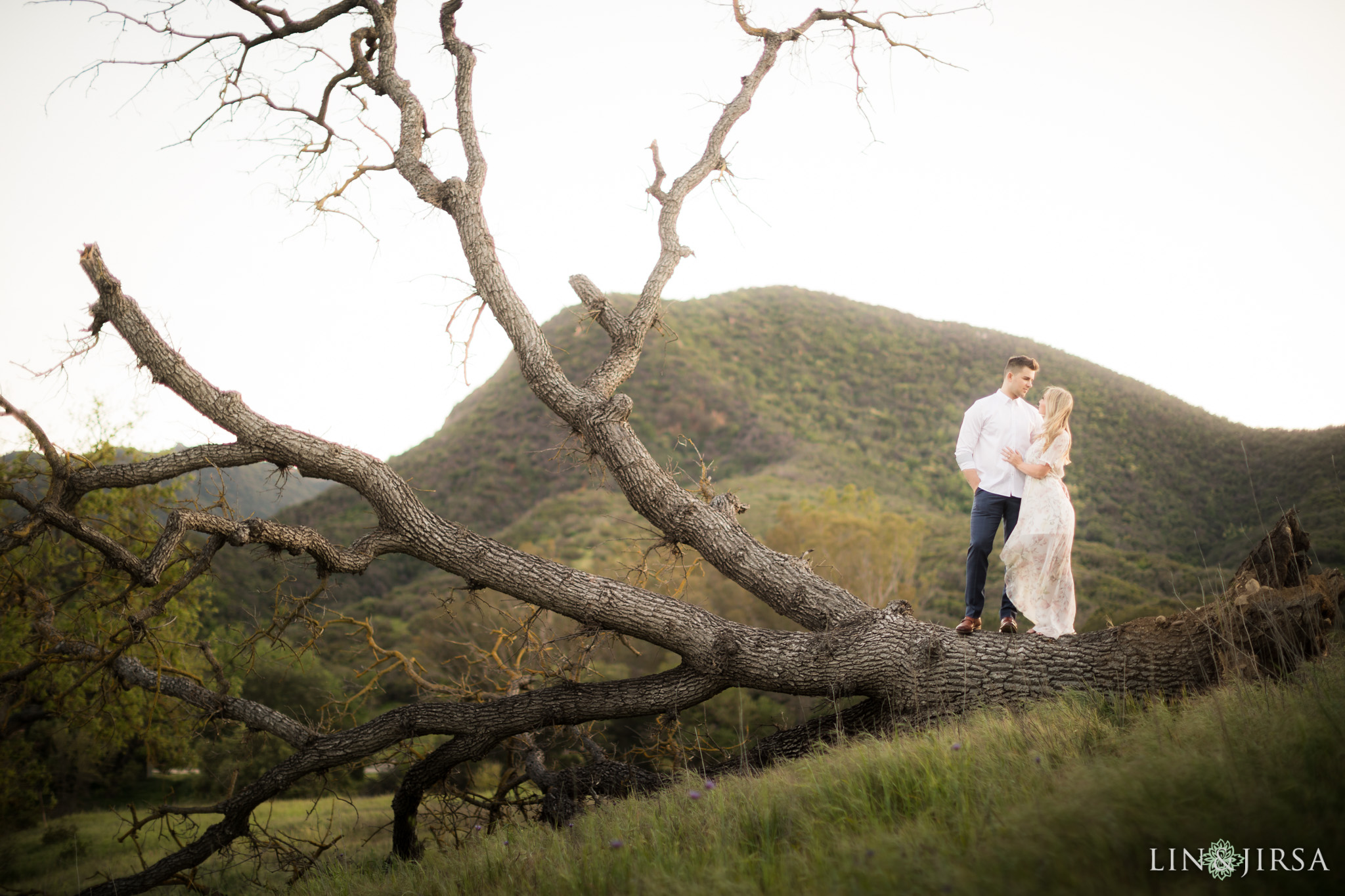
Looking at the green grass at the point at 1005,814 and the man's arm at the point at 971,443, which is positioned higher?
the man's arm at the point at 971,443

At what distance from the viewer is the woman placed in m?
5.05

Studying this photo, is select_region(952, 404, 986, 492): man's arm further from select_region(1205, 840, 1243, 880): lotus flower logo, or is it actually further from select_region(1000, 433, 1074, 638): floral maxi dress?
select_region(1205, 840, 1243, 880): lotus flower logo

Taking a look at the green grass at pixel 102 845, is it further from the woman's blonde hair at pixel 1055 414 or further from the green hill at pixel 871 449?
the green hill at pixel 871 449

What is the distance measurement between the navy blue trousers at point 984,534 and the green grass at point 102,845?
7335mm

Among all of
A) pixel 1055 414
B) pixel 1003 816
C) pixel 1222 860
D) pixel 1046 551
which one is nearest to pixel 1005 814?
pixel 1003 816

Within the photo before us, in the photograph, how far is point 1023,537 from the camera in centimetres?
510

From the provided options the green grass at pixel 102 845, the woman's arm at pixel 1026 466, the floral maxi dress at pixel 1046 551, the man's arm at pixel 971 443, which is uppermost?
the man's arm at pixel 971 443

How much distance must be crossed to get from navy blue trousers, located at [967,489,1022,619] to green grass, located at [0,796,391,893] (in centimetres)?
733

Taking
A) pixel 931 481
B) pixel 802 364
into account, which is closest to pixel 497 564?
pixel 931 481

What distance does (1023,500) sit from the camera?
528 cm

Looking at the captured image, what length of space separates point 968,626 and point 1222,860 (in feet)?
9.90

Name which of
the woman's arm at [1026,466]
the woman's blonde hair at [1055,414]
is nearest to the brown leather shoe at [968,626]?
the woman's arm at [1026,466]

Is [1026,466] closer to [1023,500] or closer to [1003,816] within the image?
[1023,500]

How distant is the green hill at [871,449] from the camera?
22250 millimetres
